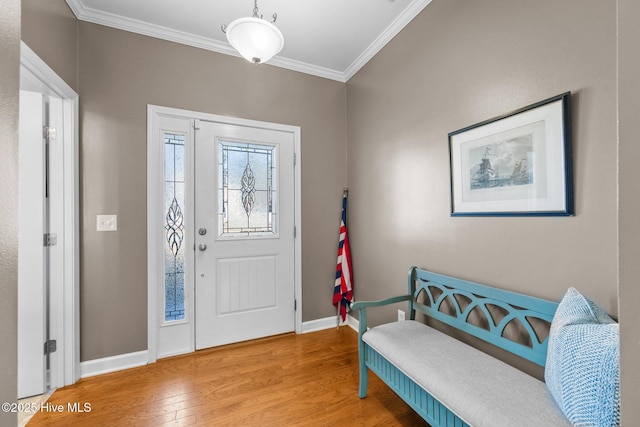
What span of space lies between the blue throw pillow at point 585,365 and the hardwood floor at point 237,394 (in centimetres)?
93

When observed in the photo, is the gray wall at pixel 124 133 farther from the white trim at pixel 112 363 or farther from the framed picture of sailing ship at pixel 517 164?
the framed picture of sailing ship at pixel 517 164

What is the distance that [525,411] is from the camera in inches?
40.0

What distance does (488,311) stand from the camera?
1532 mm

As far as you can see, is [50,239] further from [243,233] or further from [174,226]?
[243,233]

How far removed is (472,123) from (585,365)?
1319 mm

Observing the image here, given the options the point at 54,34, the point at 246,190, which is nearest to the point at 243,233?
the point at 246,190

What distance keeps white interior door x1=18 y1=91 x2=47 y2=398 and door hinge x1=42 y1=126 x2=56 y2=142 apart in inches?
0.9

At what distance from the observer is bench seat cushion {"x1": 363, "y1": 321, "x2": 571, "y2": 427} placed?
3.32ft

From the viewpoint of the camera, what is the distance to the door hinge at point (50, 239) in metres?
1.90

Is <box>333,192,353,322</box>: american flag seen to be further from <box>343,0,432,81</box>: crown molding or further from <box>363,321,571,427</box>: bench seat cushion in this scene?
<box>343,0,432,81</box>: crown molding

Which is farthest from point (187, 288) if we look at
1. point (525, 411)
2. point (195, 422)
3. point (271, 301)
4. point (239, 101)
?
point (525, 411)

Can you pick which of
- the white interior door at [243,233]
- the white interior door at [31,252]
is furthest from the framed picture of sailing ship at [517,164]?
the white interior door at [31,252]

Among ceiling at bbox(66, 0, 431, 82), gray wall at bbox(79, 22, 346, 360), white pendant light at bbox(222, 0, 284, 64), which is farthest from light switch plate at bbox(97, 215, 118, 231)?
white pendant light at bbox(222, 0, 284, 64)

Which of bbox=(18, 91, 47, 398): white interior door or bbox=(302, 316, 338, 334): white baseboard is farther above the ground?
bbox=(18, 91, 47, 398): white interior door
